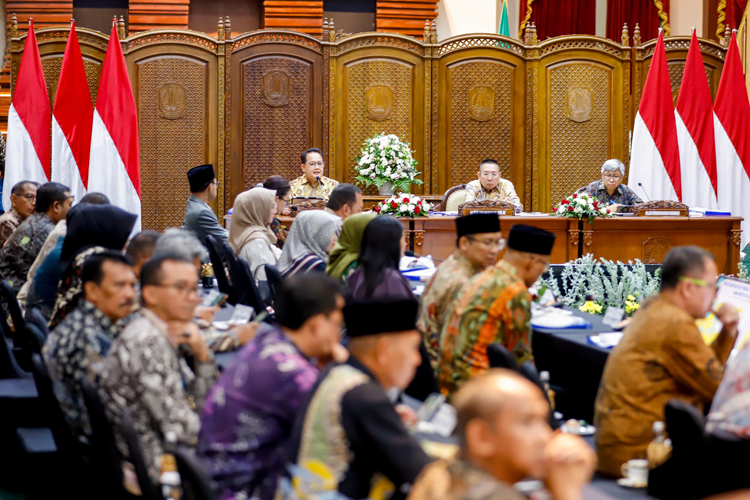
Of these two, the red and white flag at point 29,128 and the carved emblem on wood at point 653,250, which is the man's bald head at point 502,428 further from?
the red and white flag at point 29,128

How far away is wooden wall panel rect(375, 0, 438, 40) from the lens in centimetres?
1270

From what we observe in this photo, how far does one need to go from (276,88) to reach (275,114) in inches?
11.5

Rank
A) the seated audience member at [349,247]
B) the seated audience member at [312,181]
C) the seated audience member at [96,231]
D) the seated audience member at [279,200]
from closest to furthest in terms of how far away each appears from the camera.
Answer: the seated audience member at [96,231]
the seated audience member at [349,247]
the seated audience member at [279,200]
the seated audience member at [312,181]

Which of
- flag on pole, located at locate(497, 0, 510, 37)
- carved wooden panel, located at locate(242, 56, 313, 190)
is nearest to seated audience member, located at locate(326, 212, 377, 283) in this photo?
carved wooden panel, located at locate(242, 56, 313, 190)

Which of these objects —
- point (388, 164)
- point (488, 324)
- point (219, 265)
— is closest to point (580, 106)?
point (388, 164)

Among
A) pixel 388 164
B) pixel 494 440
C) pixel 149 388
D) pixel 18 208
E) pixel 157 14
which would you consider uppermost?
pixel 157 14

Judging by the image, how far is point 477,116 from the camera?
1055 centimetres

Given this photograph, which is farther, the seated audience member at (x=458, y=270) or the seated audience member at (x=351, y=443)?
the seated audience member at (x=458, y=270)

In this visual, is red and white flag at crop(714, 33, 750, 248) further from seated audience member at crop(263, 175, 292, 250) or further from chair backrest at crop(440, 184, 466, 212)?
seated audience member at crop(263, 175, 292, 250)

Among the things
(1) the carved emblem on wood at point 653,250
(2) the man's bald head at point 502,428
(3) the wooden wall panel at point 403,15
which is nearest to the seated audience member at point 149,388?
(2) the man's bald head at point 502,428

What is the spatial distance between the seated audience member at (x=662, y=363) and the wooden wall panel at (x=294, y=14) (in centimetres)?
1022

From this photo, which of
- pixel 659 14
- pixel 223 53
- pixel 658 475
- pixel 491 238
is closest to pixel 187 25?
pixel 223 53

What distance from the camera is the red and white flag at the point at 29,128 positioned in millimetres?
8312

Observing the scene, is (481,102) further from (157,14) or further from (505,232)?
(157,14)
